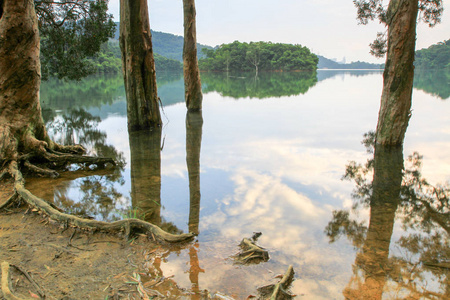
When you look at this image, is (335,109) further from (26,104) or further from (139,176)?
(26,104)

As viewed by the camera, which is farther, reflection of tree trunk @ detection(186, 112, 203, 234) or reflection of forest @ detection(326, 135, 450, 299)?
reflection of tree trunk @ detection(186, 112, 203, 234)

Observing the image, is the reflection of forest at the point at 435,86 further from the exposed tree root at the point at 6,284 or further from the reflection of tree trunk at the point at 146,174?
the exposed tree root at the point at 6,284

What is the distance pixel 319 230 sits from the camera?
13.7 ft

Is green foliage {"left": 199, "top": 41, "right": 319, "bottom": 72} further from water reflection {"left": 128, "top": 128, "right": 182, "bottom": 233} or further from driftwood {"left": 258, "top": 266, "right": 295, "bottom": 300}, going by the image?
driftwood {"left": 258, "top": 266, "right": 295, "bottom": 300}

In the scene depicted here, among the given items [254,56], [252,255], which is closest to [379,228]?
[252,255]

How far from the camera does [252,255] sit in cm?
340

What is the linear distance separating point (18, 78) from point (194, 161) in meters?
3.72

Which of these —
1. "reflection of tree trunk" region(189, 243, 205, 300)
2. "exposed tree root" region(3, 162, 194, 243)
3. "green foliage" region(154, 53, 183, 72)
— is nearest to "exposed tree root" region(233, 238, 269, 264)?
"reflection of tree trunk" region(189, 243, 205, 300)

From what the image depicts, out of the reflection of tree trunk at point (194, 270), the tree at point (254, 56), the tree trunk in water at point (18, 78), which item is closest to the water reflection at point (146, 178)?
the reflection of tree trunk at point (194, 270)

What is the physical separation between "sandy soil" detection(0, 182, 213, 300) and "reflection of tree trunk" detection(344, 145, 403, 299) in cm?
149

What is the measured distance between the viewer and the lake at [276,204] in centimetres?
→ 317

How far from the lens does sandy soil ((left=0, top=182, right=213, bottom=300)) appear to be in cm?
269

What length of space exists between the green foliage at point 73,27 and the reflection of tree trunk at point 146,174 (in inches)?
212

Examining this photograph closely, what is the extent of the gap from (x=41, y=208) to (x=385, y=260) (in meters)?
4.07
